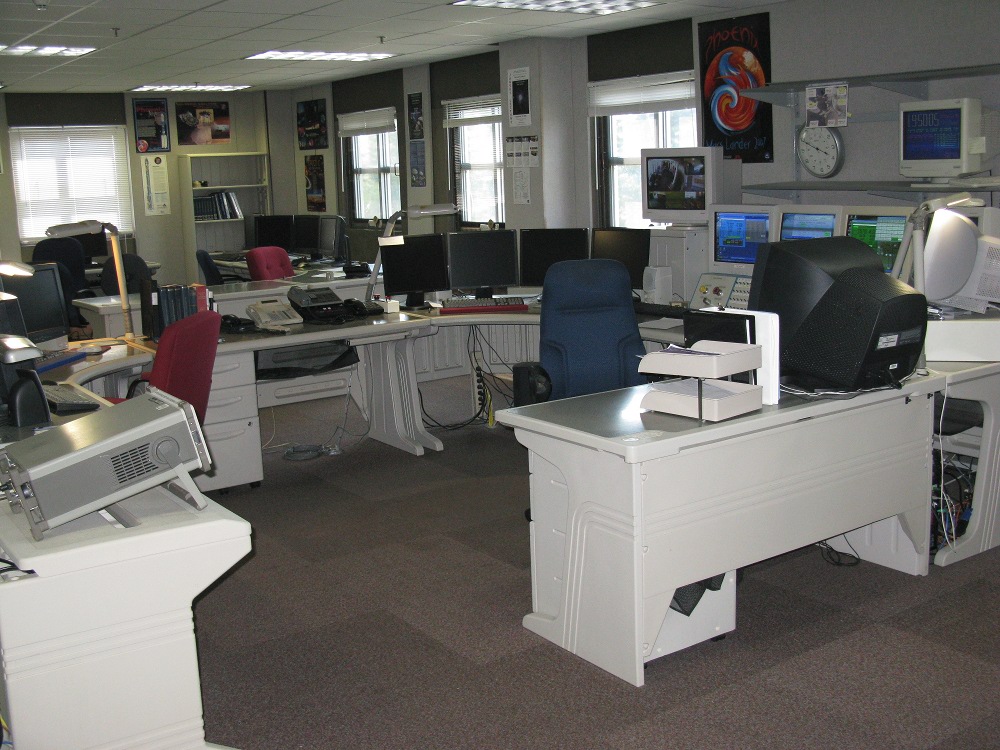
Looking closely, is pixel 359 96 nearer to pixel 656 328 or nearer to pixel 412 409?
pixel 412 409

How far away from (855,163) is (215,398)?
386 centimetres

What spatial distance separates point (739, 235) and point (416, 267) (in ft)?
6.14

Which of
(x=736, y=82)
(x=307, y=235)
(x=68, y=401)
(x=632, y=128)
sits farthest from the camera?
(x=307, y=235)

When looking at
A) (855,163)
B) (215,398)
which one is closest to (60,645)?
(215,398)

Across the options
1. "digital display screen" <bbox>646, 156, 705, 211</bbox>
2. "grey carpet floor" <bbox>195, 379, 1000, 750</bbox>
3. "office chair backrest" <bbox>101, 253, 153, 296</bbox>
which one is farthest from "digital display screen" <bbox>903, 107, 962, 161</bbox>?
"office chair backrest" <bbox>101, 253, 153, 296</bbox>

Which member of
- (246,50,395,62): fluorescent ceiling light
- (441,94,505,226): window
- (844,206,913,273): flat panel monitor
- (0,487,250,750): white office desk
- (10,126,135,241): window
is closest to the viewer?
(0,487,250,750): white office desk

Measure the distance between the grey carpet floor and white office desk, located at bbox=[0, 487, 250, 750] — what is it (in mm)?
514

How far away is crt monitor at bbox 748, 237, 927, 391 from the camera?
3143mm

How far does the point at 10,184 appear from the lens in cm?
1022

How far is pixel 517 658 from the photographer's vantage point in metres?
3.15

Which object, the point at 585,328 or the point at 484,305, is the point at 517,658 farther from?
the point at 484,305

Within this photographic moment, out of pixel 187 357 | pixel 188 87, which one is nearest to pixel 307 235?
pixel 188 87

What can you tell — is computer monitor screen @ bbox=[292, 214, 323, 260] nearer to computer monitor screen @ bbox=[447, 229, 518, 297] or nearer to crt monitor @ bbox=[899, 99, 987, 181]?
computer monitor screen @ bbox=[447, 229, 518, 297]

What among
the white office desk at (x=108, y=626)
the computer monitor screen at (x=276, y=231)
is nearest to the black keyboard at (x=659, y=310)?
the white office desk at (x=108, y=626)
